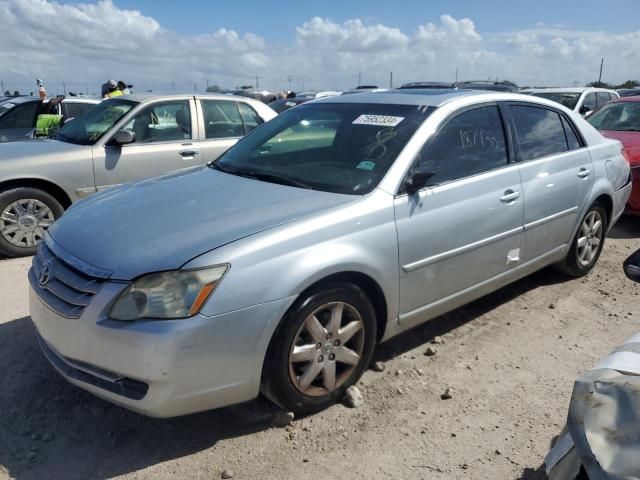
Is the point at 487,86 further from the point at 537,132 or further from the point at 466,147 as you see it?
the point at 466,147

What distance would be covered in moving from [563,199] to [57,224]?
350 centimetres

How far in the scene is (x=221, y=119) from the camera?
264 inches

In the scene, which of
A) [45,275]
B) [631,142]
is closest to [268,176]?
[45,275]

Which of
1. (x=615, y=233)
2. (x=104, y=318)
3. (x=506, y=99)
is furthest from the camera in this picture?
(x=615, y=233)

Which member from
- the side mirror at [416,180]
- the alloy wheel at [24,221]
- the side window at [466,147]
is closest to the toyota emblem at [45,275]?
the side mirror at [416,180]

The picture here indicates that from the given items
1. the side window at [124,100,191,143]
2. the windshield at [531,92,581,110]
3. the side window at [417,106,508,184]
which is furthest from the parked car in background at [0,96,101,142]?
the windshield at [531,92,581,110]

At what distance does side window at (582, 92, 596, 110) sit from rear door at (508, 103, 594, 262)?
919 centimetres

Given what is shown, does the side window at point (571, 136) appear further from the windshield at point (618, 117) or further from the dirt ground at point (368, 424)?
the windshield at point (618, 117)

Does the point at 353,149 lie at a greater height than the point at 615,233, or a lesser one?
greater

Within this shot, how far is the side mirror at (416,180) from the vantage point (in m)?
3.13

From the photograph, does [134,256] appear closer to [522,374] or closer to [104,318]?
[104,318]

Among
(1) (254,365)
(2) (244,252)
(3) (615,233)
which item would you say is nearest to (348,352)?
(1) (254,365)

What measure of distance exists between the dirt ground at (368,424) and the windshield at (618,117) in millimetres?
4564

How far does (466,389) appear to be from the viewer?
3.22 metres
